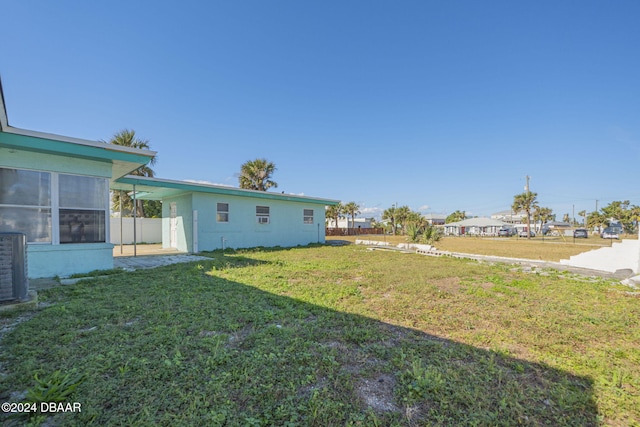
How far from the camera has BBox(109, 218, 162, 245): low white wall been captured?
616 inches

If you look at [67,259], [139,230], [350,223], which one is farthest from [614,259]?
[350,223]

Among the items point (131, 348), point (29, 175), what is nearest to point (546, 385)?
point (131, 348)

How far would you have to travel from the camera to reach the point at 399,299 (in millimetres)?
4859

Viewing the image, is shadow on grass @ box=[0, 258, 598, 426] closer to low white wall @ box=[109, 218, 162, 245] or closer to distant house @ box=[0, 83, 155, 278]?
distant house @ box=[0, 83, 155, 278]

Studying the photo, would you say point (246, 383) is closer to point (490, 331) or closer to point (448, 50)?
point (490, 331)

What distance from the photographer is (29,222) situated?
6.00 metres

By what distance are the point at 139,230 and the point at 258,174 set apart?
11.1 metres

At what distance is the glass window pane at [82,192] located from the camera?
6.42 metres

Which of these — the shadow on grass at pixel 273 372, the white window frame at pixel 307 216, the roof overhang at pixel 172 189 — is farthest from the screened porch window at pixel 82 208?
the white window frame at pixel 307 216

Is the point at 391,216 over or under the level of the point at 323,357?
over

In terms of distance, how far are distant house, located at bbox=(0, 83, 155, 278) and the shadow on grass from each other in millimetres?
3306

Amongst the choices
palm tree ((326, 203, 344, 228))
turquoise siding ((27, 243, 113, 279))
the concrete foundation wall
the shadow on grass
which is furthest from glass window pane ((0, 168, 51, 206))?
palm tree ((326, 203, 344, 228))

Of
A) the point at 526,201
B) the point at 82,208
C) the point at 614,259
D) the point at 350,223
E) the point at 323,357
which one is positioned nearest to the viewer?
the point at 323,357

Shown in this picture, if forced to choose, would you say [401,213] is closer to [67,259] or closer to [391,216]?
[391,216]
